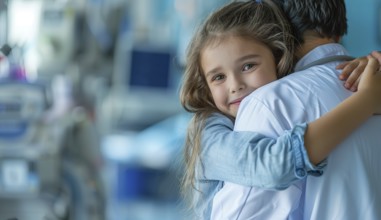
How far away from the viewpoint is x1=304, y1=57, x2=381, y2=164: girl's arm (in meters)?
0.91

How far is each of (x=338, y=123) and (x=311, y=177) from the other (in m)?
0.09

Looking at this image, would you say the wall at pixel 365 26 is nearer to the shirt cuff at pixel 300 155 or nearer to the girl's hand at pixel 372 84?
the girl's hand at pixel 372 84

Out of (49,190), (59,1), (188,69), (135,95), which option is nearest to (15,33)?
(59,1)

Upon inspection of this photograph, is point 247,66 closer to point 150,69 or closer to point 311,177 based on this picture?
point 311,177

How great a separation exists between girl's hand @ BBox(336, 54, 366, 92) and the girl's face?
0.14 meters

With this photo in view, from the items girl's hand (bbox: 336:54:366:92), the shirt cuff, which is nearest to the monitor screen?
girl's hand (bbox: 336:54:366:92)

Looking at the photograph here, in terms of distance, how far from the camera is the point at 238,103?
1.11 metres

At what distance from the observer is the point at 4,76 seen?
3.93m

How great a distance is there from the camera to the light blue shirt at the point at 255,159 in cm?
90

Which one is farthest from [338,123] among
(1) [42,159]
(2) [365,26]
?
(2) [365,26]

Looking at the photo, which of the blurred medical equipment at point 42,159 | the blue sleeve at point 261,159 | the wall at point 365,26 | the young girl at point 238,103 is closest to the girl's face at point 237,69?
the young girl at point 238,103

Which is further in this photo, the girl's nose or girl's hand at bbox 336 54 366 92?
the girl's nose

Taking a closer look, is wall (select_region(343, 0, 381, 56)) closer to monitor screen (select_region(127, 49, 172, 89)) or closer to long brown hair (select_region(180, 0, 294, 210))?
monitor screen (select_region(127, 49, 172, 89))

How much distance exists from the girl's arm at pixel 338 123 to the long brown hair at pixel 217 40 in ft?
0.56
